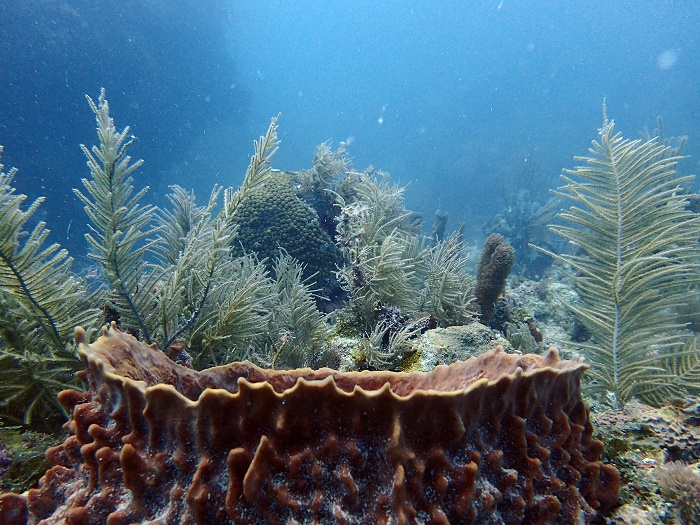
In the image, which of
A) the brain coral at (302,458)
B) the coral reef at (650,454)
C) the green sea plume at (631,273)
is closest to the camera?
the brain coral at (302,458)

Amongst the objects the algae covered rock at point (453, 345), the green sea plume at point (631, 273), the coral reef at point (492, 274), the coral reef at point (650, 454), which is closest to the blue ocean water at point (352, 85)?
the coral reef at point (492, 274)

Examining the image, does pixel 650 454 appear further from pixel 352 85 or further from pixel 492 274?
pixel 352 85

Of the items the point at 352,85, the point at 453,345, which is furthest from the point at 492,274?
the point at 352,85

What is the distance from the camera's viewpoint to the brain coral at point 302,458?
51.8 inches

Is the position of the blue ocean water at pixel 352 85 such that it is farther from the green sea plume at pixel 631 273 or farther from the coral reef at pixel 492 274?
the green sea plume at pixel 631 273

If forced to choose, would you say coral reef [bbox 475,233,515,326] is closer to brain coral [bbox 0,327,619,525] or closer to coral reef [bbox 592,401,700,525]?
coral reef [bbox 592,401,700,525]

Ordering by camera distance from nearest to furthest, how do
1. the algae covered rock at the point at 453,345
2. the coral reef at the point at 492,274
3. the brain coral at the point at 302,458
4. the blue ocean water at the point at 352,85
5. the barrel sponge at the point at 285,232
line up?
1. the brain coral at the point at 302,458
2. the algae covered rock at the point at 453,345
3. the coral reef at the point at 492,274
4. the barrel sponge at the point at 285,232
5. the blue ocean water at the point at 352,85

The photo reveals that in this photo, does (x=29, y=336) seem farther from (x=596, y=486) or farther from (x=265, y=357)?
(x=596, y=486)

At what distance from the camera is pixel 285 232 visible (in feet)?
21.6

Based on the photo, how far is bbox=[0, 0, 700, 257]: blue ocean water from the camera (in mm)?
21938

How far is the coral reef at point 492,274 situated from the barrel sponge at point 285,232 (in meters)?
2.61

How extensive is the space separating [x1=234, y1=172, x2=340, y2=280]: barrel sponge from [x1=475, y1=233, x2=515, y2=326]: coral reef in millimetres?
2613

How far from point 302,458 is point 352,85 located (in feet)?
520

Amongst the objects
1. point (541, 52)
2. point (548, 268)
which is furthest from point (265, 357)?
point (541, 52)
